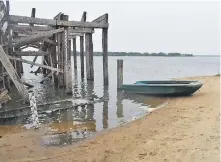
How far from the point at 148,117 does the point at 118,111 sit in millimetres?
1817

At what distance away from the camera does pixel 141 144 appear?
6203mm

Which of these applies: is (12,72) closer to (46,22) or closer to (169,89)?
(46,22)


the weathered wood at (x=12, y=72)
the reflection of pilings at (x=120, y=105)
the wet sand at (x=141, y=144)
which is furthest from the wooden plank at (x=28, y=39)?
the wet sand at (x=141, y=144)

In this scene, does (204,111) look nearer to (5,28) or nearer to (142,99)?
(142,99)

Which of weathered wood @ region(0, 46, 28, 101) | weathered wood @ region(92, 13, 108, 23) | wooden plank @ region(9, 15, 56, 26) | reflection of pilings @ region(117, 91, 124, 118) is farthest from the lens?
weathered wood @ region(92, 13, 108, 23)

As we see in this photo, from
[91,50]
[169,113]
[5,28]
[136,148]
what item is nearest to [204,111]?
[169,113]

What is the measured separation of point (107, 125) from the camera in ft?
29.2

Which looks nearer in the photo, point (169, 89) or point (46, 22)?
point (46, 22)

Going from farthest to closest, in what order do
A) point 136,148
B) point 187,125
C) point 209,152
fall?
point 187,125 < point 136,148 < point 209,152

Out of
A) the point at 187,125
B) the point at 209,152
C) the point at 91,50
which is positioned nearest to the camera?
the point at 209,152

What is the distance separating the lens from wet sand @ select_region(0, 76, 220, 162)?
Answer: 5.41 metres

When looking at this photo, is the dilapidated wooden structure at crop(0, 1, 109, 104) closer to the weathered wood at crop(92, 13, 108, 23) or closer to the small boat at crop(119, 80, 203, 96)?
the weathered wood at crop(92, 13, 108, 23)

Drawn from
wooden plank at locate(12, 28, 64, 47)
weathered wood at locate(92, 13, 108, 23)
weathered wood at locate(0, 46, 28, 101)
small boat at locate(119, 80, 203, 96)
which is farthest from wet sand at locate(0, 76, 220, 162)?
weathered wood at locate(92, 13, 108, 23)

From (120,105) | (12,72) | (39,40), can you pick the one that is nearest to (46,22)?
(39,40)
